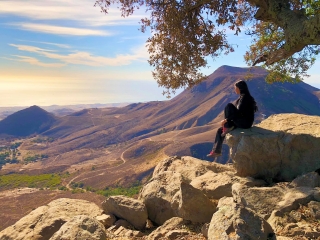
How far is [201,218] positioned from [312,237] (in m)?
4.17

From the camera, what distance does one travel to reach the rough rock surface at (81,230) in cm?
894

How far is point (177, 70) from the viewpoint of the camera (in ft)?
45.3

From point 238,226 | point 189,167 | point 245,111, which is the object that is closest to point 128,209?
point 189,167

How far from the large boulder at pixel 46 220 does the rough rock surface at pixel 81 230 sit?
2043mm

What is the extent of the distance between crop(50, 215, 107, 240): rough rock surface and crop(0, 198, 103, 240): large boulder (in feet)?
6.70

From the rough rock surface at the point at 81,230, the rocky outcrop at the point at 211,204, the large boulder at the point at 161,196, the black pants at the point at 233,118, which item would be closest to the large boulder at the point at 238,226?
the rocky outcrop at the point at 211,204

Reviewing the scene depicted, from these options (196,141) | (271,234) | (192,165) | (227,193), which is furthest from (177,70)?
(196,141)

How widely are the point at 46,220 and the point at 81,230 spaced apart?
375 centimetres

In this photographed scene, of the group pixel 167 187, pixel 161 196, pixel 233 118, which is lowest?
pixel 161 196

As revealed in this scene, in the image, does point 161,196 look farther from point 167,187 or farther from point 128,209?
point 128,209

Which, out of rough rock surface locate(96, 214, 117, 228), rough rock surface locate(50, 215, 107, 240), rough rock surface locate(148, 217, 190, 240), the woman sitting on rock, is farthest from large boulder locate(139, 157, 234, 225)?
rough rock surface locate(50, 215, 107, 240)

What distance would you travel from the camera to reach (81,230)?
30.1ft

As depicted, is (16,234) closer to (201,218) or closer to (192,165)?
(201,218)

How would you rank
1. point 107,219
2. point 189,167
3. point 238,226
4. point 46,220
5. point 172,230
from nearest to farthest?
point 238,226, point 172,230, point 46,220, point 107,219, point 189,167
